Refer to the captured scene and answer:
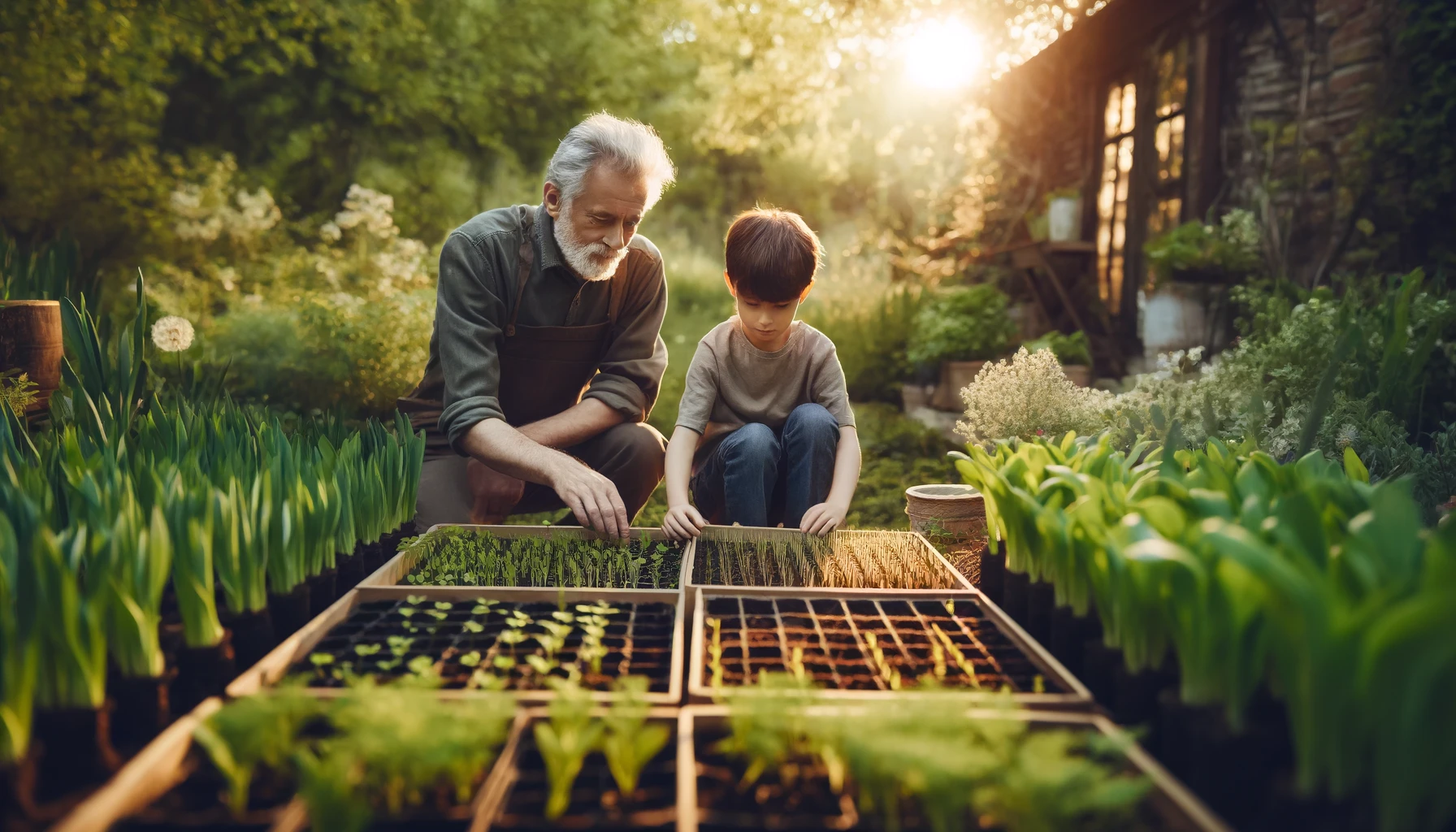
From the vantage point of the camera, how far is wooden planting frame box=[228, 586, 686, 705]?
4.24 feet

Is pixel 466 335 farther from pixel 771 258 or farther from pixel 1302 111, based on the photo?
pixel 1302 111

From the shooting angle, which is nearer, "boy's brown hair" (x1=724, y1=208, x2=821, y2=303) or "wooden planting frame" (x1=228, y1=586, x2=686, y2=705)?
"wooden planting frame" (x1=228, y1=586, x2=686, y2=705)

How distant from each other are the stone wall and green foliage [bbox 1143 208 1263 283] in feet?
0.37

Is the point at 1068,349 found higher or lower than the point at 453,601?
higher

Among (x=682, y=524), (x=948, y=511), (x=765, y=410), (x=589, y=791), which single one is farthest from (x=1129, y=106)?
(x=589, y=791)

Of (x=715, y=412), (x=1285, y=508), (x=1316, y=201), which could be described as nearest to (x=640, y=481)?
(x=715, y=412)

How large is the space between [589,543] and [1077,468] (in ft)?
3.95

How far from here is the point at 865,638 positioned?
164 centimetres

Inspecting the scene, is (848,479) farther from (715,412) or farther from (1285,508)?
(1285,508)

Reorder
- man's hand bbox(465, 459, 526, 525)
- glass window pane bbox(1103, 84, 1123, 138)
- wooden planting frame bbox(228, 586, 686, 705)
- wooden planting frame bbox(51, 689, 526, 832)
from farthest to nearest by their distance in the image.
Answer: glass window pane bbox(1103, 84, 1123, 138)
man's hand bbox(465, 459, 526, 525)
wooden planting frame bbox(228, 586, 686, 705)
wooden planting frame bbox(51, 689, 526, 832)

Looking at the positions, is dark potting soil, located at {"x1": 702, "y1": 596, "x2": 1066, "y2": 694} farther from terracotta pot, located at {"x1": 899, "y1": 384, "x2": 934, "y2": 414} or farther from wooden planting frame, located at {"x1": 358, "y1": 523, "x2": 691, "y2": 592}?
terracotta pot, located at {"x1": 899, "y1": 384, "x2": 934, "y2": 414}

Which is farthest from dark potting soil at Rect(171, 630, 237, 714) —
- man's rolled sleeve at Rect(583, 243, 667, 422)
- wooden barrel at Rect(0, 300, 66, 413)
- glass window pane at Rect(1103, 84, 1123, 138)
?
glass window pane at Rect(1103, 84, 1123, 138)

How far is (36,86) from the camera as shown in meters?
8.01

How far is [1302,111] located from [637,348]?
14.9ft
